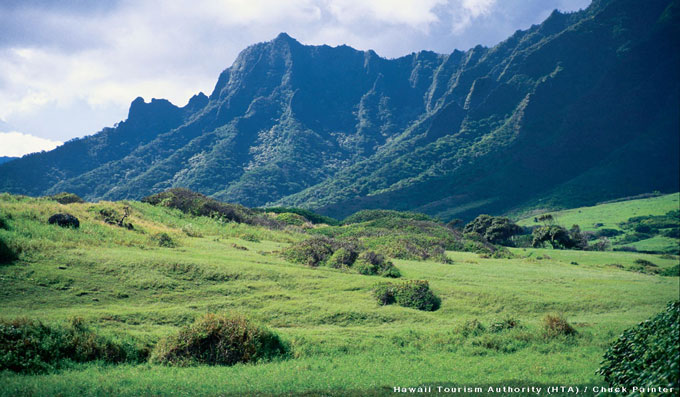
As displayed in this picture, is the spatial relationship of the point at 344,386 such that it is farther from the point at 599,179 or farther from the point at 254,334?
the point at 599,179

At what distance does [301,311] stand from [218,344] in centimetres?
487

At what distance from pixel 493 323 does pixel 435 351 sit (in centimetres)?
346

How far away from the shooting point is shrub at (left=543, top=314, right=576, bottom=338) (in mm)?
13812

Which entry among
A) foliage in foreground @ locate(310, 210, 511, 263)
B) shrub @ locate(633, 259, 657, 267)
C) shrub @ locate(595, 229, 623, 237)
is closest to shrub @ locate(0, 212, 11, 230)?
foliage in foreground @ locate(310, 210, 511, 263)

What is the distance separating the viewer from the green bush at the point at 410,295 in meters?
17.5

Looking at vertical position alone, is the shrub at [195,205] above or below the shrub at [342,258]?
above

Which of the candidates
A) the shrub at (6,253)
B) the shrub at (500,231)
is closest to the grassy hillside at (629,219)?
the shrub at (500,231)

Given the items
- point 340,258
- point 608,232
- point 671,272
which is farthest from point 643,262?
point 608,232

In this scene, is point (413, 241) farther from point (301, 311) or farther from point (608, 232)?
point (608, 232)

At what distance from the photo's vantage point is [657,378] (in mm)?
4910

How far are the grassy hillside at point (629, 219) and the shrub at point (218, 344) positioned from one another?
2755 inches

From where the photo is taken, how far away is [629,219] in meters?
84.4

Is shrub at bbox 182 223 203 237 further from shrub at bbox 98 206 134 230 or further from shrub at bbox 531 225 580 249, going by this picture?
shrub at bbox 531 225 580 249

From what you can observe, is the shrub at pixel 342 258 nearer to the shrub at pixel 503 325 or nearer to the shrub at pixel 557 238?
the shrub at pixel 503 325
